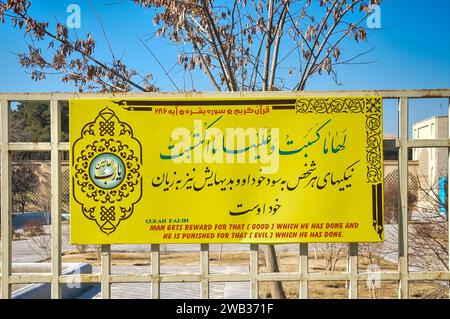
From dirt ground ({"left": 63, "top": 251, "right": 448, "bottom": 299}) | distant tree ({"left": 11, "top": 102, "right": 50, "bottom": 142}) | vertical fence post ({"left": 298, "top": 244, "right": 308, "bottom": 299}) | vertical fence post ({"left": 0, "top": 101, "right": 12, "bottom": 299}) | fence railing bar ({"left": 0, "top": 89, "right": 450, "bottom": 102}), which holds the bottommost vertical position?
dirt ground ({"left": 63, "top": 251, "right": 448, "bottom": 299})

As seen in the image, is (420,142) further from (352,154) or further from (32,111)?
(32,111)

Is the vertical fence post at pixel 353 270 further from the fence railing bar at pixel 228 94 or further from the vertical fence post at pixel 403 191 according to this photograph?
the fence railing bar at pixel 228 94

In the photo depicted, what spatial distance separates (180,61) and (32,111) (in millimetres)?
23728

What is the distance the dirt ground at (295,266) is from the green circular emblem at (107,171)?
186 inches

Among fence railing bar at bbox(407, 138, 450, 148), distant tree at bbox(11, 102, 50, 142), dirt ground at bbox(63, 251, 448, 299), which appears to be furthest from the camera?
distant tree at bbox(11, 102, 50, 142)

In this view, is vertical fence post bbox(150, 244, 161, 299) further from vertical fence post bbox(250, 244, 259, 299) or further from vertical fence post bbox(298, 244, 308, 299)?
vertical fence post bbox(298, 244, 308, 299)

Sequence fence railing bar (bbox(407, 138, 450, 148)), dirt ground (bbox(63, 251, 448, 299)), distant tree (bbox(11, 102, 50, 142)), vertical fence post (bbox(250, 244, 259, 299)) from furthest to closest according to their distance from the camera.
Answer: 1. distant tree (bbox(11, 102, 50, 142))
2. dirt ground (bbox(63, 251, 448, 299))
3. fence railing bar (bbox(407, 138, 450, 148))
4. vertical fence post (bbox(250, 244, 259, 299))

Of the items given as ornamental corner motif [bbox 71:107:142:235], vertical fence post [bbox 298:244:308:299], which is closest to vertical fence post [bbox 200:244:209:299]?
ornamental corner motif [bbox 71:107:142:235]

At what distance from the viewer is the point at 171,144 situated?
12.1 ft

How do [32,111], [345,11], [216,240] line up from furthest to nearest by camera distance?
[32,111]
[345,11]
[216,240]

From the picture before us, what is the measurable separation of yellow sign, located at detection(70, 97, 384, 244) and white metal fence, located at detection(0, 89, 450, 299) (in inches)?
5.0

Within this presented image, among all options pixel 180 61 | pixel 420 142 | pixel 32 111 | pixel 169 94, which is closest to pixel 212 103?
pixel 169 94

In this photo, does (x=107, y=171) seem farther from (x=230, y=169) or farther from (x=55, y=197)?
(x=230, y=169)

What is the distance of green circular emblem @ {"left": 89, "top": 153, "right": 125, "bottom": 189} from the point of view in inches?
145
